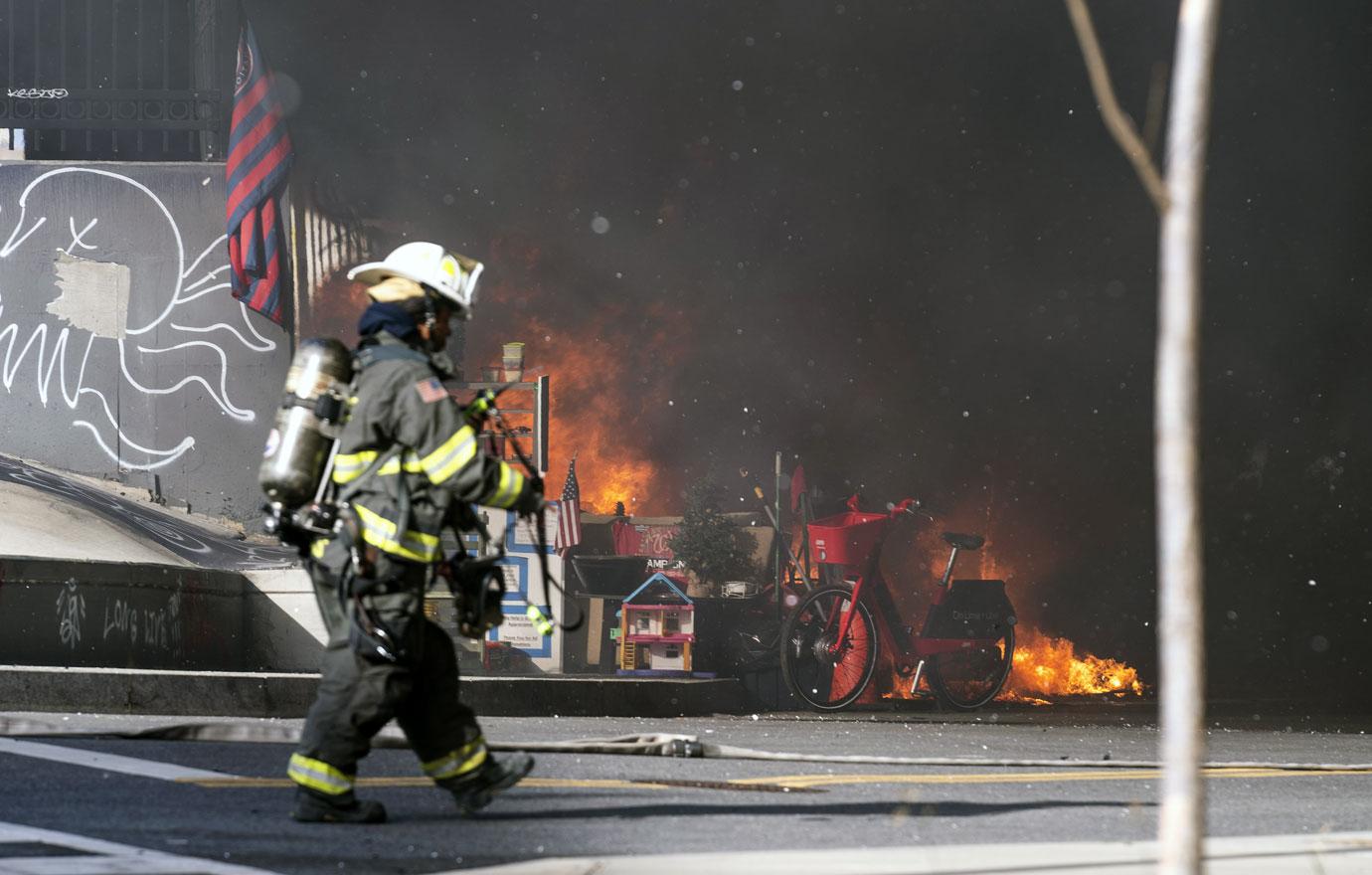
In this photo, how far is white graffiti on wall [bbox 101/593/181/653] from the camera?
10570 mm

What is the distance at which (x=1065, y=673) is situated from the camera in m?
20.6

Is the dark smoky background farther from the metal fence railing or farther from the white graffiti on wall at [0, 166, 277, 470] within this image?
the white graffiti on wall at [0, 166, 277, 470]

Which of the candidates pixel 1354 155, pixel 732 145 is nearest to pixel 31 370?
pixel 732 145

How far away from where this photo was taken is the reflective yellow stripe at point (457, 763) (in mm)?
4906

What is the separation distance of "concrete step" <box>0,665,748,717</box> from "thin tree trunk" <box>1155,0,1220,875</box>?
25.0ft

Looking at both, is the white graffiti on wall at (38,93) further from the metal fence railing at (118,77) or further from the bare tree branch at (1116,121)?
the bare tree branch at (1116,121)

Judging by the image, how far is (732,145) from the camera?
22.5m

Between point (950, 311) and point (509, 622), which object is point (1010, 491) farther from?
point (509, 622)

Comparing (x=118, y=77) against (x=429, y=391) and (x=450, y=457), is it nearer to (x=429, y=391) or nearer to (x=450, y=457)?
(x=429, y=391)

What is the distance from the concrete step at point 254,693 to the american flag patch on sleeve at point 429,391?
4.96m

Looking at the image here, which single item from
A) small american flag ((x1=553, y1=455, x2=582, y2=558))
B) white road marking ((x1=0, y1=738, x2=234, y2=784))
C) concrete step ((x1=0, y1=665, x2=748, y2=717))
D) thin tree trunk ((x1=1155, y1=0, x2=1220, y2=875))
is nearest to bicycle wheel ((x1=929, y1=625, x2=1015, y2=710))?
concrete step ((x1=0, y1=665, x2=748, y2=717))

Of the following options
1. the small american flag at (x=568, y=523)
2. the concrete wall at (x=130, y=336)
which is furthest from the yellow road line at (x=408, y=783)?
the concrete wall at (x=130, y=336)

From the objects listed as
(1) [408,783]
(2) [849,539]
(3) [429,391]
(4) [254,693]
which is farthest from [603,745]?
(2) [849,539]

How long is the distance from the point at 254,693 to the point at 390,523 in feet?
17.5
